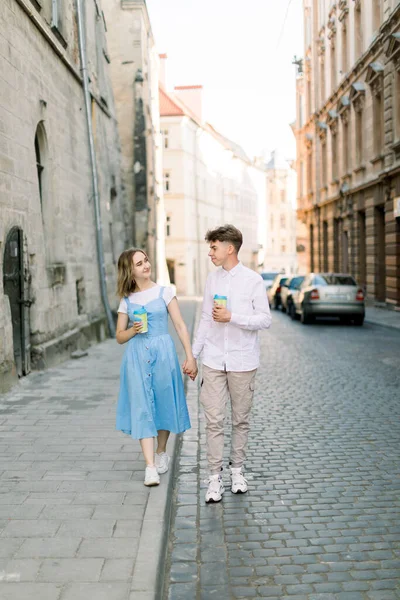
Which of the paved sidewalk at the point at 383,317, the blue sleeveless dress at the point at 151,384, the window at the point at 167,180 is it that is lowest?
the paved sidewalk at the point at 383,317

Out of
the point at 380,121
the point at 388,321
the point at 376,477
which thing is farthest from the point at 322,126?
the point at 376,477

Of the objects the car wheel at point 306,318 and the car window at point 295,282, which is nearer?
the car wheel at point 306,318

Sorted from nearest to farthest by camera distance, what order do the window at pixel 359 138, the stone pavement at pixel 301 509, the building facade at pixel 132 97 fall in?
1. the stone pavement at pixel 301 509
2. the building facade at pixel 132 97
3. the window at pixel 359 138

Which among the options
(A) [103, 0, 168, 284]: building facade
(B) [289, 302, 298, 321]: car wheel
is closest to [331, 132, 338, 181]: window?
(A) [103, 0, 168, 284]: building facade

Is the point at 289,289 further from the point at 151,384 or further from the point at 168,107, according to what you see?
the point at 168,107

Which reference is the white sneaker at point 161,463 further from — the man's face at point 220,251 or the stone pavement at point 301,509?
the man's face at point 220,251

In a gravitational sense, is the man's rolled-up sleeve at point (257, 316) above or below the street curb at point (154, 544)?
above

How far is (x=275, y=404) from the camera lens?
28.5 feet

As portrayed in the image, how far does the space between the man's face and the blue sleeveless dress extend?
522 millimetres

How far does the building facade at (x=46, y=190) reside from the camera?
30.7 ft

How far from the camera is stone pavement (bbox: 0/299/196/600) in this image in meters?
3.53

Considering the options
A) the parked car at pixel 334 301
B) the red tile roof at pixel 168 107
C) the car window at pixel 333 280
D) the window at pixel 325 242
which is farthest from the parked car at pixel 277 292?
the red tile roof at pixel 168 107

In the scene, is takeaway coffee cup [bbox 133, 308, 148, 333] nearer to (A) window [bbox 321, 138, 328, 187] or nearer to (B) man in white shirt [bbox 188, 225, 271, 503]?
(B) man in white shirt [bbox 188, 225, 271, 503]

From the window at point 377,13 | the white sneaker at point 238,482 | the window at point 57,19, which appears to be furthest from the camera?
the window at point 377,13
